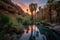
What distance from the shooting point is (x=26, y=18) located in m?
2.48

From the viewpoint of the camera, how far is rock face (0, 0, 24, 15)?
2.46 metres

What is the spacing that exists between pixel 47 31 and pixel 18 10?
0.71m

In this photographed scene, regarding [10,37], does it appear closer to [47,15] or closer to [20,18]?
[20,18]

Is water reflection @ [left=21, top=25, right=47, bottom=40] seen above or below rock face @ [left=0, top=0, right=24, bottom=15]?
below

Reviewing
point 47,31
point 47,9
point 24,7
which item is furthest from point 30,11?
point 47,31

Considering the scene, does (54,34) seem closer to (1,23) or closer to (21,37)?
(21,37)

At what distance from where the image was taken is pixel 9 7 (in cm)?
249

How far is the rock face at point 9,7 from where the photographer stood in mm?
2459

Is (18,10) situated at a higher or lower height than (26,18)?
higher

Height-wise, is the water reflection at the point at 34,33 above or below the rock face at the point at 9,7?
below

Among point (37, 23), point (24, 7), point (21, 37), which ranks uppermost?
point (24, 7)

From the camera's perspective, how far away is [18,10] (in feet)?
8.21

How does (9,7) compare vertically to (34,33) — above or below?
above

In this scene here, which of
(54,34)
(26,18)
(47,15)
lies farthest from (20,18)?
(54,34)
